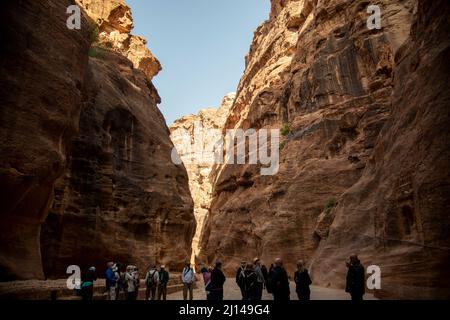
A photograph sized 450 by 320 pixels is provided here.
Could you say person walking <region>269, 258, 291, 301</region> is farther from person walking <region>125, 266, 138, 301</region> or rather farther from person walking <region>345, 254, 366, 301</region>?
person walking <region>125, 266, 138, 301</region>

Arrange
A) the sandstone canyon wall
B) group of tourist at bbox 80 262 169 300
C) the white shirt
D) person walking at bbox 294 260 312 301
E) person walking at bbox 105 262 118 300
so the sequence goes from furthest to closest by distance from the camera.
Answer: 1. the white shirt
2. the sandstone canyon wall
3. person walking at bbox 105 262 118 300
4. group of tourist at bbox 80 262 169 300
5. person walking at bbox 294 260 312 301

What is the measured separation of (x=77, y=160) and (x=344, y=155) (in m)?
19.0

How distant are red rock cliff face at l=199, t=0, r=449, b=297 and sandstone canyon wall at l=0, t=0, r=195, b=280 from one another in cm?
944

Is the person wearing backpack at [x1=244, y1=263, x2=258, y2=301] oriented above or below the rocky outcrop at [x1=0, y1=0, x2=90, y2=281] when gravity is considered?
below

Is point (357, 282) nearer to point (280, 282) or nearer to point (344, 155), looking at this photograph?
point (280, 282)

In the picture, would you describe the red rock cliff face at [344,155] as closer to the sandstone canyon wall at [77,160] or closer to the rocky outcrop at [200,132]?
the sandstone canyon wall at [77,160]

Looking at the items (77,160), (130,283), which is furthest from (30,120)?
(77,160)

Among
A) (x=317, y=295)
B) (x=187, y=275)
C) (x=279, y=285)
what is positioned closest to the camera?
Answer: (x=279, y=285)

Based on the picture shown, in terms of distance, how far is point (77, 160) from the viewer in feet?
66.6

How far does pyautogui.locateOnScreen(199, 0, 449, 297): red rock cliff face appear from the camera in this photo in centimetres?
1180

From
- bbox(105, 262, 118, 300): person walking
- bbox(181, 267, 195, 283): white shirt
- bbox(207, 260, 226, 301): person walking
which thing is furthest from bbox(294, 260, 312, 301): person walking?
bbox(105, 262, 118, 300): person walking

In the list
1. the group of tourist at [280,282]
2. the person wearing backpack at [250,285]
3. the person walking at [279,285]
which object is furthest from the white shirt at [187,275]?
the person walking at [279,285]

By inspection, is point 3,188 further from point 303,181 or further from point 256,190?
point 256,190
